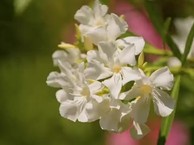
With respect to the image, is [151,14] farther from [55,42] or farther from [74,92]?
[55,42]

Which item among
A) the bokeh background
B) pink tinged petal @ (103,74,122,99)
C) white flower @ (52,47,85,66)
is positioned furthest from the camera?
the bokeh background

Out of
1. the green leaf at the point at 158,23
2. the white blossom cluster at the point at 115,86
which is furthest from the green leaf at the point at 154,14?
the white blossom cluster at the point at 115,86

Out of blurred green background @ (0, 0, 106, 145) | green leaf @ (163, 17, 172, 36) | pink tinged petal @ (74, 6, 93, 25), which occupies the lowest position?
blurred green background @ (0, 0, 106, 145)

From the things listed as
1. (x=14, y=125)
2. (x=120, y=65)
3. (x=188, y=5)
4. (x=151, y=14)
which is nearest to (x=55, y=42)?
(x=14, y=125)

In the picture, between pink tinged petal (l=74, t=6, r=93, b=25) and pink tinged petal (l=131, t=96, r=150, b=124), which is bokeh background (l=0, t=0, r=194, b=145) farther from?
pink tinged petal (l=131, t=96, r=150, b=124)

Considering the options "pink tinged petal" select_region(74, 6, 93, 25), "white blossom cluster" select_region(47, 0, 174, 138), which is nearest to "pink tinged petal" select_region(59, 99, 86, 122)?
"white blossom cluster" select_region(47, 0, 174, 138)

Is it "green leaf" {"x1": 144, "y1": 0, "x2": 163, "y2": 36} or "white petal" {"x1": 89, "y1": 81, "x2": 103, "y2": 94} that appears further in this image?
"green leaf" {"x1": 144, "y1": 0, "x2": 163, "y2": 36}

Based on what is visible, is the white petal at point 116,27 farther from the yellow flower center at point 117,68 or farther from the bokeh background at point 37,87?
the bokeh background at point 37,87
